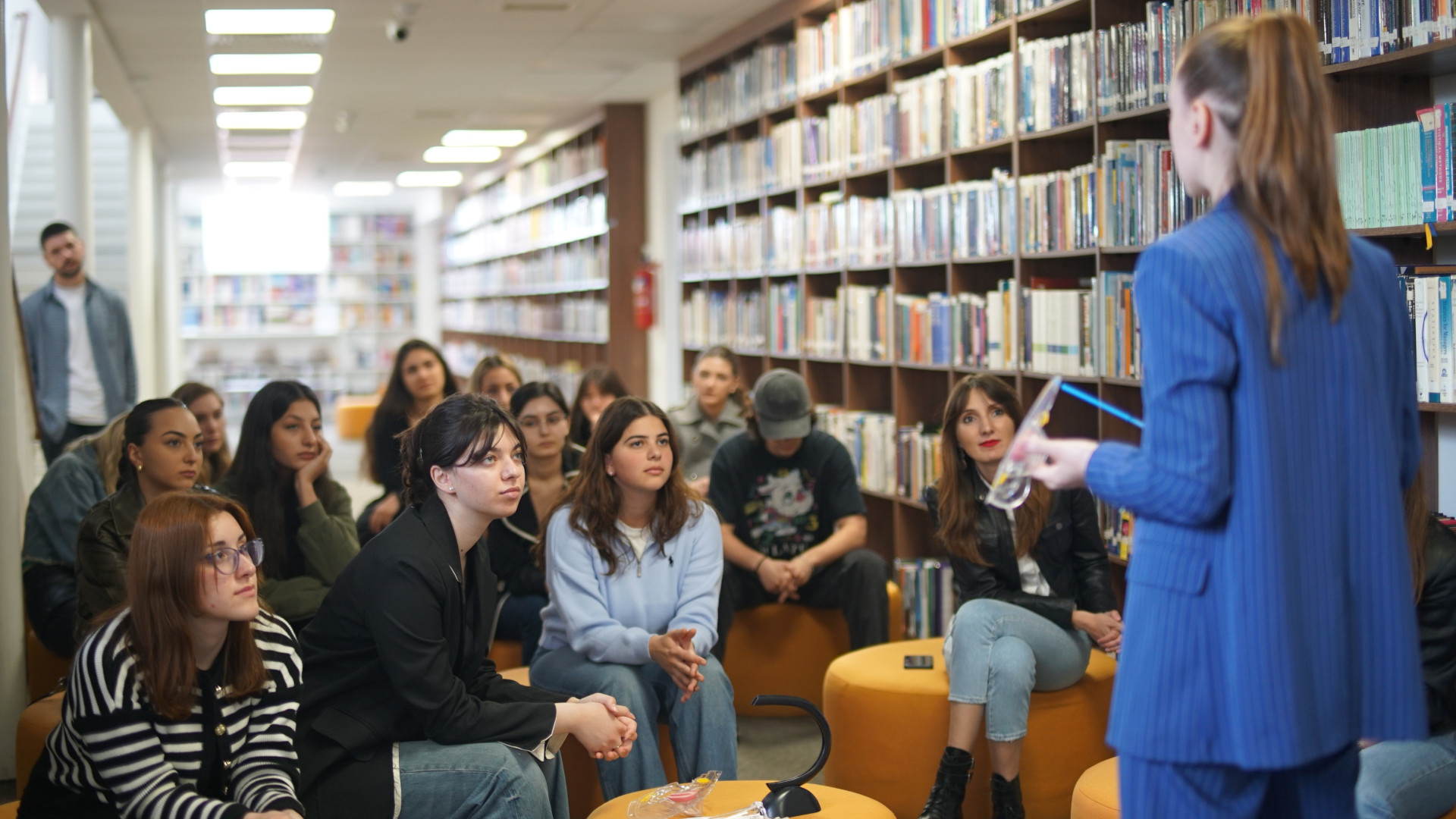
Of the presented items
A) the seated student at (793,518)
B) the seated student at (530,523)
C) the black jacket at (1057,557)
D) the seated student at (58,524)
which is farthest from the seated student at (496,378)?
the black jacket at (1057,557)

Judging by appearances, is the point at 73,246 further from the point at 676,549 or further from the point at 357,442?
the point at 357,442

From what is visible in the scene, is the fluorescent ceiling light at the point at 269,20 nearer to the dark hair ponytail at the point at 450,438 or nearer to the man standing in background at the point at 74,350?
the man standing in background at the point at 74,350

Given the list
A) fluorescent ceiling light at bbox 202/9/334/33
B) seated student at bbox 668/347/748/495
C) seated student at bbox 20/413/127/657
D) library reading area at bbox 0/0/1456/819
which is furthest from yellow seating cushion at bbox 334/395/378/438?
seated student at bbox 20/413/127/657

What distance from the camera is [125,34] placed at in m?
6.33

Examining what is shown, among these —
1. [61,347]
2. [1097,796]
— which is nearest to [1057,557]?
[1097,796]

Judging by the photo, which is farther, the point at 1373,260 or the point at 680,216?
the point at 680,216

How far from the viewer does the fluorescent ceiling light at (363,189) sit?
46.6 feet

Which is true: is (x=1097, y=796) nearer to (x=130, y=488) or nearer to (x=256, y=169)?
(x=130, y=488)

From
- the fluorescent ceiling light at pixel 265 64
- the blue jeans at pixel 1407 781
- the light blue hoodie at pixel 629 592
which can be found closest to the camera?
the blue jeans at pixel 1407 781

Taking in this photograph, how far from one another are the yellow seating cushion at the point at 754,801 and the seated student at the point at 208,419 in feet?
6.89

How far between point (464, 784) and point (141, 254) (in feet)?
27.7

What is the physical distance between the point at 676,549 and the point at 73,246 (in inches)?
154

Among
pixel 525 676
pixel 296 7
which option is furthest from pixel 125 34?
pixel 525 676

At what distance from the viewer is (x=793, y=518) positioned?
412cm
